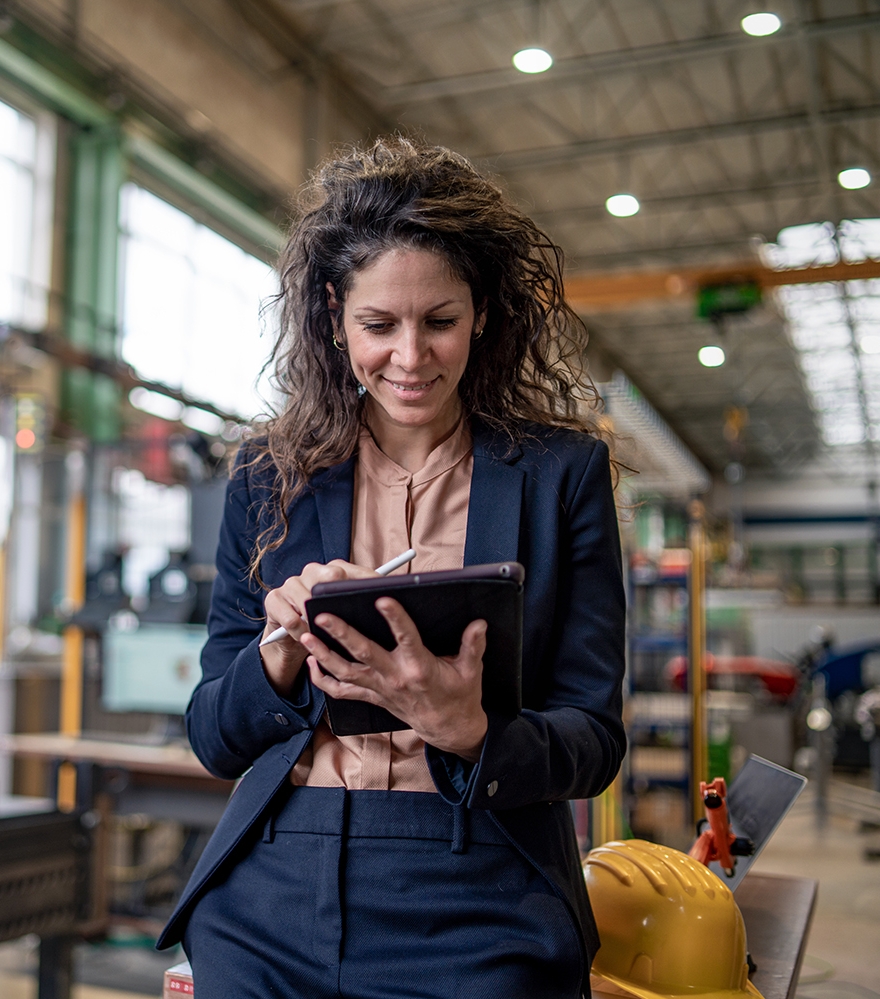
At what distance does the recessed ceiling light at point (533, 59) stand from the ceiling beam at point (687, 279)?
6.57 feet

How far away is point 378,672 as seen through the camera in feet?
3.42

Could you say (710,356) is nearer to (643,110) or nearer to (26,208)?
(643,110)

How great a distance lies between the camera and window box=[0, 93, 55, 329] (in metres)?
7.20

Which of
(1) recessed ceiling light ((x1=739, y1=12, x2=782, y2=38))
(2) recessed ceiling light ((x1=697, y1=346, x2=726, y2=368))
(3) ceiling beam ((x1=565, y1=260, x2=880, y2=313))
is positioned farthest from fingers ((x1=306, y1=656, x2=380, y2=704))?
(2) recessed ceiling light ((x1=697, y1=346, x2=726, y2=368))

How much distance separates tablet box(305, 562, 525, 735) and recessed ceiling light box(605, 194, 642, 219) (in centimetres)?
1081

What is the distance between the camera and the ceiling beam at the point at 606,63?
8.41m

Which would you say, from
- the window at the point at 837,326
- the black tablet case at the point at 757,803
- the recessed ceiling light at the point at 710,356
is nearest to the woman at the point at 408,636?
the black tablet case at the point at 757,803

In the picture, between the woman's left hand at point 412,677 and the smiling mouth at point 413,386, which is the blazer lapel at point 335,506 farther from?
the woman's left hand at point 412,677

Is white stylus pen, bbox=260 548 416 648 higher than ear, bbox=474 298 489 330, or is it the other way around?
ear, bbox=474 298 489 330

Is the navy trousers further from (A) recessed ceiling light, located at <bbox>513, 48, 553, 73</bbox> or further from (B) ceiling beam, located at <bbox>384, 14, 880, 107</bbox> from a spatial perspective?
(B) ceiling beam, located at <bbox>384, 14, 880, 107</bbox>

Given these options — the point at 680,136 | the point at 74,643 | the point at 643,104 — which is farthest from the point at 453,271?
the point at 680,136

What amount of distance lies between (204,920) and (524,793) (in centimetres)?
46

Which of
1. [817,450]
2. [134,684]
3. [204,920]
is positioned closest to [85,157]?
[134,684]

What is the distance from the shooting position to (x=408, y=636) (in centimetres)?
100
